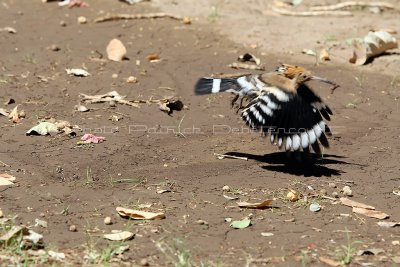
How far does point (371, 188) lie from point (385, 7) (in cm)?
480

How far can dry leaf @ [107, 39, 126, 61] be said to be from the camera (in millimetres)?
7614

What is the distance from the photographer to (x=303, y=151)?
525 centimetres

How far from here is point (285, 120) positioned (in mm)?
5164

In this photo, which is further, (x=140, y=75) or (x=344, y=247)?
(x=140, y=75)

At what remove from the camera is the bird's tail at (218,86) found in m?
5.43

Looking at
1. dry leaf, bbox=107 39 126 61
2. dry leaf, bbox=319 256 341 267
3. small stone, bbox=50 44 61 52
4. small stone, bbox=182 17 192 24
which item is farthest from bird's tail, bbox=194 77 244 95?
small stone, bbox=182 17 192 24

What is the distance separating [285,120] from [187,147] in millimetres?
882

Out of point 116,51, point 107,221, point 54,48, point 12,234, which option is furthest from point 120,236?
point 54,48

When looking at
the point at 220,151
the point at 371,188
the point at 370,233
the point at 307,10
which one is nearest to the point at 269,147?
the point at 220,151

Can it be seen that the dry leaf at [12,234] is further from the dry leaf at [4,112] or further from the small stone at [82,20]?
the small stone at [82,20]

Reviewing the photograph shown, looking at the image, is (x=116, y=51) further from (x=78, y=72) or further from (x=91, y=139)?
(x=91, y=139)

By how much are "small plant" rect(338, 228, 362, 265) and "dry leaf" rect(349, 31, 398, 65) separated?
3.70 m

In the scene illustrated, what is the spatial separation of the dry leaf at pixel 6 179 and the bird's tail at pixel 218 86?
4.86ft

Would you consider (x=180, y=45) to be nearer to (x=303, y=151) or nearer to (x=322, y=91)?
(x=322, y=91)
